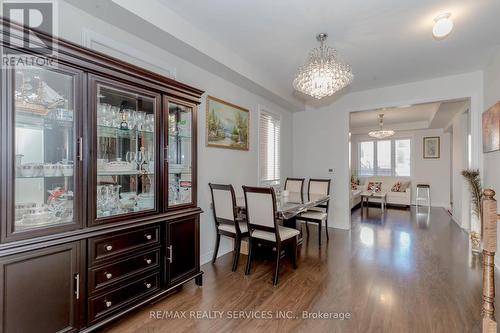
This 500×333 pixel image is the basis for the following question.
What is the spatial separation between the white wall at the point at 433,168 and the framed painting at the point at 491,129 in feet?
15.0

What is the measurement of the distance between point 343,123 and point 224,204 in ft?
10.6

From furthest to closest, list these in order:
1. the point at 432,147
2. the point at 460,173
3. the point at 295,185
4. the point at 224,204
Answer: the point at 432,147, the point at 460,173, the point at 295,185, the point at 224,204

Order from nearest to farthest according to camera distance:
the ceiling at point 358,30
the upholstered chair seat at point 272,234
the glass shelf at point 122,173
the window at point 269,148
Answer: the glass shelf at point 122,173, the ceiling at point 358,30, the upholstered chair seat at point 272,234, the window at point 269,148

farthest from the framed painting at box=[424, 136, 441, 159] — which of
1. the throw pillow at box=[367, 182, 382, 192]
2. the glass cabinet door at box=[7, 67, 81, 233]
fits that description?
the glass cabinet door at box=[7, 67, 81, 233]

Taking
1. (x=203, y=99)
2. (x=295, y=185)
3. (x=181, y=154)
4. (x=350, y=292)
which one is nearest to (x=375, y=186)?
(x=295, y=185)

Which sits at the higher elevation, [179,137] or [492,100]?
[492,100]

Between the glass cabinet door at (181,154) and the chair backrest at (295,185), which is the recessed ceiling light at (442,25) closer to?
the glass cabinet door at (181,154)

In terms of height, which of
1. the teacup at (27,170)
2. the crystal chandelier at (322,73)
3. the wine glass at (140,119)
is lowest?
the teacup at (27,170)

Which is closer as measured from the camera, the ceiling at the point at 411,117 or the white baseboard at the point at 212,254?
the white baseboard at the point at 212,254

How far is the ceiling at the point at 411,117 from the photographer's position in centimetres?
524

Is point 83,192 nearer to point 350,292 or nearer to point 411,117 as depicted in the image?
point 350,292

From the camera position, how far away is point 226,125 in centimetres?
359

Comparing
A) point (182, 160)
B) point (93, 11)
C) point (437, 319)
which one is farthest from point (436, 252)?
point (93, 11)

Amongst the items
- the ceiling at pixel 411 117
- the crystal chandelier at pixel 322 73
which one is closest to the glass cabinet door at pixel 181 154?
the crystal chandelier at pixel 322 73
